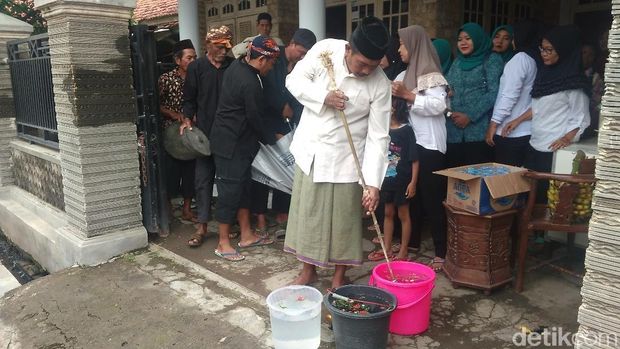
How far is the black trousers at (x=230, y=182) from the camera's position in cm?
426

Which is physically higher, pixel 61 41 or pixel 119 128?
pixel 61 41

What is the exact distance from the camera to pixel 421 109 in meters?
3.72

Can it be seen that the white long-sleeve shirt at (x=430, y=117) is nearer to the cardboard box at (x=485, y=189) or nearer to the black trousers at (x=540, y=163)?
the cardboard box at (x=485, y=189)

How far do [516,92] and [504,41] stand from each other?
0.54 metres

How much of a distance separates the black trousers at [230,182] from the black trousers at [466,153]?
5.82ft

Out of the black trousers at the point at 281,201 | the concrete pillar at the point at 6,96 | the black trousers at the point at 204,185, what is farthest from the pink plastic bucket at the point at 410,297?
the concrete pillar at the point at 6,96

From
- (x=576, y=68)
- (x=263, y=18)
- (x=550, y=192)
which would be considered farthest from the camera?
(x=263, y=18)

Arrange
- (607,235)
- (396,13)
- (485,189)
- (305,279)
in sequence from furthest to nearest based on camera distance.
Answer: (396,13)
(305,279)
(485,189)
(607,235)

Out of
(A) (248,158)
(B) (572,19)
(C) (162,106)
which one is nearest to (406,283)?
(A) (248,158)

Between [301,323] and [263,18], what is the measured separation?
15.8 feet

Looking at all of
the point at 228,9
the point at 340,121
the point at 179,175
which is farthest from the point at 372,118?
the point at 228,9

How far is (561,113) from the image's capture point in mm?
3998

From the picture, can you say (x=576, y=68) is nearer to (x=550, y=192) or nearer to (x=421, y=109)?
(x=550, y=192)

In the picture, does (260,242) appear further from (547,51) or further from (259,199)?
(547,51)
